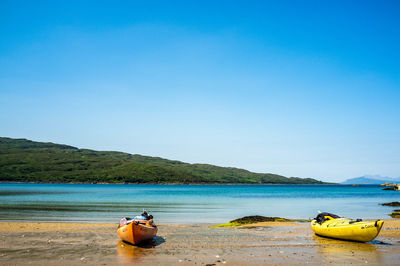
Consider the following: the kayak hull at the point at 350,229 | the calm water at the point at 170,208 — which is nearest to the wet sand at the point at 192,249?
the kayak hull at the point at 350,229

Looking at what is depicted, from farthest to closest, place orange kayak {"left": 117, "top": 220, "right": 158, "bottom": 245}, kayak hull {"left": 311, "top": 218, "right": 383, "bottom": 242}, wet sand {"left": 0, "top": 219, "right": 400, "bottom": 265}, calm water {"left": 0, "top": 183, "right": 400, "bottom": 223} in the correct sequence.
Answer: calm water {"left": 0, "top": 183, "right": 400, "bottom": 223}
kayak hull {"left": 311, "top": 218, "right": 383, "bottom": 242}
orange kayak {"left": 117, "top": 220, "right": 158, "bottom": 245}
wet sand {"left": 0, "top": 219, "right": 400, "bottom": 265}

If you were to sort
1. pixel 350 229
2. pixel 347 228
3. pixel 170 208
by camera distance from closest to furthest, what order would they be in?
pixel 350 229 → pixel 347 228 → pixel 170 208

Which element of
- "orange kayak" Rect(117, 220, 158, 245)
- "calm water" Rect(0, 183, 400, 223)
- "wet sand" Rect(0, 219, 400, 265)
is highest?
"orange kayak" Rect(117, 220, 158, 245)

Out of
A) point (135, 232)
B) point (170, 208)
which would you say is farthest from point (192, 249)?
point (170, 208)

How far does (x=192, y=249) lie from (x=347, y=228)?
11.1m

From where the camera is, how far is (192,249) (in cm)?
1909

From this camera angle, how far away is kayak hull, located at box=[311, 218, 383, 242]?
20.8m

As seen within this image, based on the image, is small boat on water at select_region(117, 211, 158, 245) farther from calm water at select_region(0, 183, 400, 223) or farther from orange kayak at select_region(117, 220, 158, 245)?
calm water at select_region(0, 183, 400, 223)

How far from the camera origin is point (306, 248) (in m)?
19.8

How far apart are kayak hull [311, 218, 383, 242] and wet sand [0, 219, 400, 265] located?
18.9 inches

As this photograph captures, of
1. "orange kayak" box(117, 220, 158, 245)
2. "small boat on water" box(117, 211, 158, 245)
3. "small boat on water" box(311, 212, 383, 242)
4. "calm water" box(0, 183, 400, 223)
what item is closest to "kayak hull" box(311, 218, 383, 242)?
"small boat on water" box(311, 212, 383, 242)

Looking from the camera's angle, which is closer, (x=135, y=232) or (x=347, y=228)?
(x=135, y=232)

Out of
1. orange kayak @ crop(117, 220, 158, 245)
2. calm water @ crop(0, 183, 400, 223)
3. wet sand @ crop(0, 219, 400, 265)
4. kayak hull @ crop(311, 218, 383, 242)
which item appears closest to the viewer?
wet sand @ crop(0, 219, 400, 265)

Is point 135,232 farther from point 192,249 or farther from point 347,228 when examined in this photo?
point 347,228
